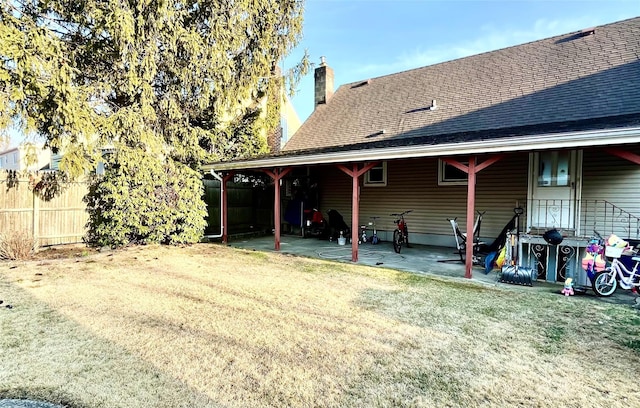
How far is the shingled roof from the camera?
7.27 metres

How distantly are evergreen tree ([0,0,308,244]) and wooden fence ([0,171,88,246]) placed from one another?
0.38 m

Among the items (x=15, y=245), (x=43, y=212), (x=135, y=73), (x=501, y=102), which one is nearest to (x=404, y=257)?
(x=501, y=102)

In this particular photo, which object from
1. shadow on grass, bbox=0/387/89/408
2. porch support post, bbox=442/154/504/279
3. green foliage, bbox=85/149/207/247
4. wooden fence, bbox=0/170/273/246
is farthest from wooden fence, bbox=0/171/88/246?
porch support post, bbox=442/154/504/279

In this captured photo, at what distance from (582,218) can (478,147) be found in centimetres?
365

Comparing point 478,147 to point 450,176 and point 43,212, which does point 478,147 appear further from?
point 43,212

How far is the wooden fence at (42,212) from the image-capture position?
289 inches

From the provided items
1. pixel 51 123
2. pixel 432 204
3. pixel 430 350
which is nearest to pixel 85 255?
pixel 51 123

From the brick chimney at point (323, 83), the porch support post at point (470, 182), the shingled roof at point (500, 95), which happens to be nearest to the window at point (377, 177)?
the shingled roof at point (500, 95)

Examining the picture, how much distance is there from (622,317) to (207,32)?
Result: 10145 mm

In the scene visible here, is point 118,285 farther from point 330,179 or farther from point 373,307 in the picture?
point 330,179

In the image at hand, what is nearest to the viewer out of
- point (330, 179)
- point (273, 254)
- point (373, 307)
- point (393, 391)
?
point (393, 391)

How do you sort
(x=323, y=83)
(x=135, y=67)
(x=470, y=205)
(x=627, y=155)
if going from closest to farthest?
(x=627, y=155)
(x=470, y=205)
(x=135, y=67)
(x=323, y=83)

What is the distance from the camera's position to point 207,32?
30.1 ft

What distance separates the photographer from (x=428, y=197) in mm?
9555
